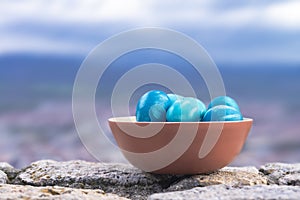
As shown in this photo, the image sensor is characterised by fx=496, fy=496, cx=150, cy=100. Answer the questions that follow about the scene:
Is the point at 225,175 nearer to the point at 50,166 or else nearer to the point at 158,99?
the point at 158,99

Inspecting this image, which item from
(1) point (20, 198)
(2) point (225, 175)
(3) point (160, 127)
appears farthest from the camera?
(2) point (225, 175)

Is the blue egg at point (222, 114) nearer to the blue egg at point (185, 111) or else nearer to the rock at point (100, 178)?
the blue egg at point (185, 111)

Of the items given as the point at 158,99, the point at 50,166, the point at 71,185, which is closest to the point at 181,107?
the point at 158,99

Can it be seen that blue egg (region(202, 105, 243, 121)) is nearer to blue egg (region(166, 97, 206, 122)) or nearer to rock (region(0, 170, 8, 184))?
blue egg (region(166, 97, 206, 122))

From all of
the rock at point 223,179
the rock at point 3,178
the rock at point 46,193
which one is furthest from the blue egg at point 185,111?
the rock at point 3,178

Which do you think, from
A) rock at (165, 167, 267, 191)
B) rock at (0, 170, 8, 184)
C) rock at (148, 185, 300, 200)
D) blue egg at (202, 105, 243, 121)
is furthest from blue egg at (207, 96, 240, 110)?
rock at (0, 170, 8, 184)

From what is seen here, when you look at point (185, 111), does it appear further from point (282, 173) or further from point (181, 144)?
point (282, 173)
